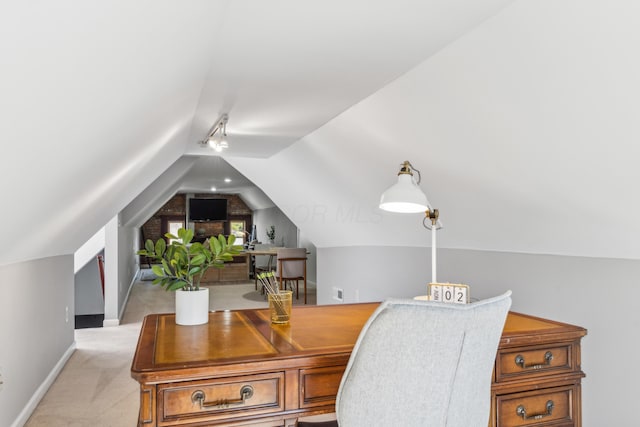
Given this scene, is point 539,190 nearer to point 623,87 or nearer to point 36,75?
point 623,87

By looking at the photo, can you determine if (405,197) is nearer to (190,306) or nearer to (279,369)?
(279,369)

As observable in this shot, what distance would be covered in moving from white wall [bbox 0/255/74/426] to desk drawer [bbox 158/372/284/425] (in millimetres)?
1595

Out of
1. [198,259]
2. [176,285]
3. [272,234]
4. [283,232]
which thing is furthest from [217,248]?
[272,234]

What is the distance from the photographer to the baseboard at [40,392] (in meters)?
2.67

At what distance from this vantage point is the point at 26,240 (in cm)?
226

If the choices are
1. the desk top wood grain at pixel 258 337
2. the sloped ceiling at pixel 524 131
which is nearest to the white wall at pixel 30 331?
the desk top wood grain at pixel 258 337

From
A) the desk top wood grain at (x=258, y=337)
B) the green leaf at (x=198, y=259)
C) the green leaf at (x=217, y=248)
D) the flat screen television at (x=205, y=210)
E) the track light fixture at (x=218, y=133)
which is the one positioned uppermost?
the track light fixture at (x=218, y=133)

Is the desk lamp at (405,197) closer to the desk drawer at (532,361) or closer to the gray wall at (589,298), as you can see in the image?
the desk drawer at (532,361)

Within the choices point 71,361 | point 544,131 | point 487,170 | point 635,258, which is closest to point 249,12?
point 544,131

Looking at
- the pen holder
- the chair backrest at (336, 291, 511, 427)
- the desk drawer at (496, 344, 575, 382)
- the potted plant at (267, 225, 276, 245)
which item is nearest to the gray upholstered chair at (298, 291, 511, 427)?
the chair backrest at (336, 291, 511, 427)

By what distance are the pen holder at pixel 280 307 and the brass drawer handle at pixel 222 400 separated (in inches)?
18.5

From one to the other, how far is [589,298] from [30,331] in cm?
329

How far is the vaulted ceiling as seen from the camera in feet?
3.49

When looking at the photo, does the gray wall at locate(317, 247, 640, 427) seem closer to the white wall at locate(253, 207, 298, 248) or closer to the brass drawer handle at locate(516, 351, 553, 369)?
the brass drawer handle at locate(516, 351, 553, 369)
